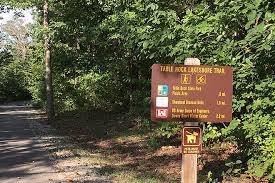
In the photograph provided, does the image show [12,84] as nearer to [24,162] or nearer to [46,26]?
[46,26]

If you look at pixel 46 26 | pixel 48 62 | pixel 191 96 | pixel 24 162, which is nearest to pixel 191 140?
pixel 191 96

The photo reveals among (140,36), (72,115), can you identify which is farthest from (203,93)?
(72,115)

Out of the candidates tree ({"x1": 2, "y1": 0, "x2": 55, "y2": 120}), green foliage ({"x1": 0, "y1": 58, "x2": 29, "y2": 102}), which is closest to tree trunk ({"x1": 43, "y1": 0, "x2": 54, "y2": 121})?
tree ({"x1": 2, "y1": 0, "x2": 55, "y2": 120})

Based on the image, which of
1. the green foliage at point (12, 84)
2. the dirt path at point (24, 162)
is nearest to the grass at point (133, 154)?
the dirt path at point (24, 162)

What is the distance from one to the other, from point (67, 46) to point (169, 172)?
1592 centimetres

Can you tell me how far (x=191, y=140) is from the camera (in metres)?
5.91

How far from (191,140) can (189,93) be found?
65cm

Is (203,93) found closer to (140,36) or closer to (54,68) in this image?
(140,36)

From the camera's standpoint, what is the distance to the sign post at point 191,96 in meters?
5.65

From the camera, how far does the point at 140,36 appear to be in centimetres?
823

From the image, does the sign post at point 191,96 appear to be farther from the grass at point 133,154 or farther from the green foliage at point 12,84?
the green foliage at point 12,84

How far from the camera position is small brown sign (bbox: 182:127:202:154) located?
5.86 m

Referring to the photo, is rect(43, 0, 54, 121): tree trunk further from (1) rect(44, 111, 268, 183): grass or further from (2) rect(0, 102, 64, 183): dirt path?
(2) rect(0, 102, 64, 183): dirt path

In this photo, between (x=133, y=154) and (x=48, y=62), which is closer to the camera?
(x=133, y=154)
